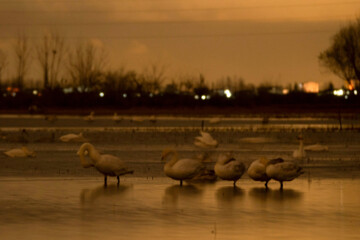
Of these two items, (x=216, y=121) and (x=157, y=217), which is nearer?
(x=157, y=217)

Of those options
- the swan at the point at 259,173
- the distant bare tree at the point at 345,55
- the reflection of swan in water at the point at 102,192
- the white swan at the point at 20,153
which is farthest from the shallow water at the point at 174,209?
the distant bare tree at the point at 345,55

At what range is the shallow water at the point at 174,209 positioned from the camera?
12.0 m

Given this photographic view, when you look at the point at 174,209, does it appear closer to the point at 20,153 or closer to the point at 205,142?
the point at 20,153

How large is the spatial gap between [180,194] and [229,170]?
1568 millimetres

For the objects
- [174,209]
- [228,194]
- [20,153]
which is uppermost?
[20,153]

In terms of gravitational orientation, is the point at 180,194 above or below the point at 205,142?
below

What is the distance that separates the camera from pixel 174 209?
14.3m

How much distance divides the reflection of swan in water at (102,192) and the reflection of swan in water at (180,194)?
85 cm

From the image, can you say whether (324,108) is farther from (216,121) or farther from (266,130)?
(266,130)

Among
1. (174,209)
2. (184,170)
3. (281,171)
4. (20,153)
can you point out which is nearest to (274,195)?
(281,171)

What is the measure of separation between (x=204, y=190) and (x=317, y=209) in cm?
308

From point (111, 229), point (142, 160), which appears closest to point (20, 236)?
point (111, 229)

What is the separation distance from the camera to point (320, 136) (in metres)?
36.8

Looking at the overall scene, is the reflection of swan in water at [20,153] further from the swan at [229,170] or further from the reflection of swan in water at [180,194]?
the swan at [229,170]
